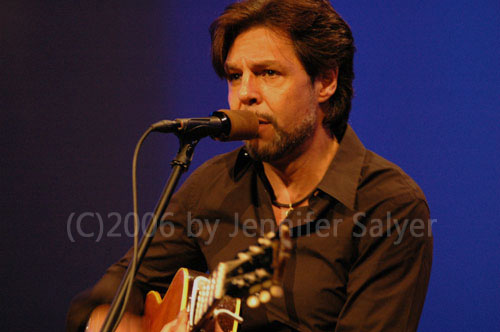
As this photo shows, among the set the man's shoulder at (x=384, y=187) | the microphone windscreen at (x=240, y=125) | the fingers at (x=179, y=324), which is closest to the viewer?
the microphone windscreen at (x=240, y=125)

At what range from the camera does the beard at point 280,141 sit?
5.67 feet

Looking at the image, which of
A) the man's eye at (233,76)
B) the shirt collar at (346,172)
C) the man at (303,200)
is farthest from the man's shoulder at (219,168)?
the shirt collar at (346,172)

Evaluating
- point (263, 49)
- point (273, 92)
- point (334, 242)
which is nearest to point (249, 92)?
point (273, 92)

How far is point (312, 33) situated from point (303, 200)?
1.97 ft

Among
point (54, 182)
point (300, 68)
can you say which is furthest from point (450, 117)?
point (54, 182)

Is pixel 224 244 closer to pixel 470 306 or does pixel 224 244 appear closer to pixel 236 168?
pixel 236 168

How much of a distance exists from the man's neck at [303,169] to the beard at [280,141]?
0.05 metres

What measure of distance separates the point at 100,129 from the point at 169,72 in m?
0.52

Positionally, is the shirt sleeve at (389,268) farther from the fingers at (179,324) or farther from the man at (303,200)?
the fingers at (179,324)

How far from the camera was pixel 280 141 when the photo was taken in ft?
5.68

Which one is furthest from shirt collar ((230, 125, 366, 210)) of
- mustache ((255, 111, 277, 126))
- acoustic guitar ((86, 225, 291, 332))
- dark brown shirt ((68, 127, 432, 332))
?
acoustic guitar ((86, 225, 291, 332))

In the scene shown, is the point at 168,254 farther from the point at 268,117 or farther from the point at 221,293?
the point at 221,293

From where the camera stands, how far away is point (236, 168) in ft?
6.58

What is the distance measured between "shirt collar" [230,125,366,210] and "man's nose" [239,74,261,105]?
1.14 ft
